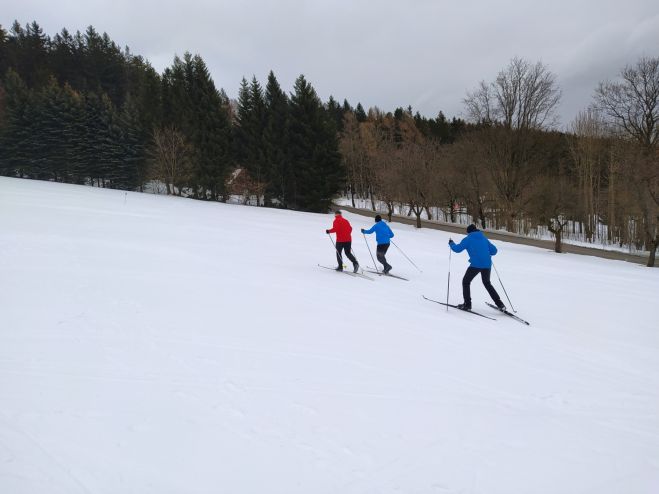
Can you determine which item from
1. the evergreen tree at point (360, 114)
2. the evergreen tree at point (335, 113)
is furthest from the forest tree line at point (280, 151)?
the evergreen tree at point (360, 114)

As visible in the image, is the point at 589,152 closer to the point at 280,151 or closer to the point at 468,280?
the point at 280,151

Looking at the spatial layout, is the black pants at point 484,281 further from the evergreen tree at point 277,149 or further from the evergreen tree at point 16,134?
the evergreen tree at point 16,134

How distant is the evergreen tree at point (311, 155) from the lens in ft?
125

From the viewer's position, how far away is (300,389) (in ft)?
13.0

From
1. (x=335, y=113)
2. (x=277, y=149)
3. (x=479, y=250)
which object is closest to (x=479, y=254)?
(x=479, y=250)

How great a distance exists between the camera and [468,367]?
4.98m

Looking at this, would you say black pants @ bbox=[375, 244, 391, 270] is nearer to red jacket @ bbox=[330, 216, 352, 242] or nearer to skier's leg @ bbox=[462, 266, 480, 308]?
red jacket @ bbox=[330, 216, 352, 242]

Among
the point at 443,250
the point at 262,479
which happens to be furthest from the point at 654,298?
the point at 262,479

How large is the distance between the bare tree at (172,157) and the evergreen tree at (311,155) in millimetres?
11245

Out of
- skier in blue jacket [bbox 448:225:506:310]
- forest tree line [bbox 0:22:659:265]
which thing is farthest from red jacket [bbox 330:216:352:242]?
forest tree line [bbox 0:22:659:265]

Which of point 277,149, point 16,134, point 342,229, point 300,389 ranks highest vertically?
point 16,134

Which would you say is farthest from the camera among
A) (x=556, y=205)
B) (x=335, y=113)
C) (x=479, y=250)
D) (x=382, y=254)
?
(x=335, y=113)

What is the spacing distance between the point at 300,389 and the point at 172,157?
37.5 m

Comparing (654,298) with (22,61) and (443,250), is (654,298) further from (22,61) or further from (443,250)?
(22,61)
